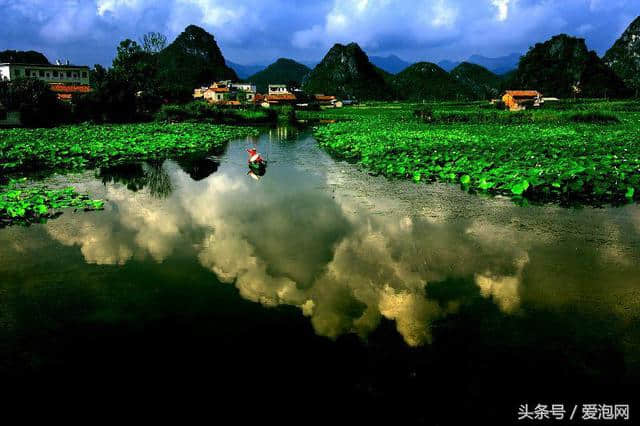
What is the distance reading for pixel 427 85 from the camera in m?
116

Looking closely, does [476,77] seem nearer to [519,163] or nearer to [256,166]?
[519,163]

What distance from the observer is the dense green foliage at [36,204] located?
29.2 feet

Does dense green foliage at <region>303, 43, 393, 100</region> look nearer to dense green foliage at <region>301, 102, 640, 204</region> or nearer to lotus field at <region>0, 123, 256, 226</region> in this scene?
lotus field at <region>0, 123, 256, 226</region>

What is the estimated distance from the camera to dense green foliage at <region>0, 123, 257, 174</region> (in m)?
16.6

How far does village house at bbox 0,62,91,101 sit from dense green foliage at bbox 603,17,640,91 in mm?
109615

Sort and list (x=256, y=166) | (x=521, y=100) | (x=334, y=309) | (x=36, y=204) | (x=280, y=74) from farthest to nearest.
Answer: (x=280, y=74), (x=521, y=100), (x=256, y=166), (x=36, y=204), (x=334, y=309)

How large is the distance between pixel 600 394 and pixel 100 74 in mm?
42104

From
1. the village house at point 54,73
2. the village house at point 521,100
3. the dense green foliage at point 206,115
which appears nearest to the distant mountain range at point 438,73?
the village house at point 54,73

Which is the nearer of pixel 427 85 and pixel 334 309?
pixel 334 309

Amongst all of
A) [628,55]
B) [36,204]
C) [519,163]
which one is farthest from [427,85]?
[36,204]

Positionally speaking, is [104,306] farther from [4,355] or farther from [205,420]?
[205,420]

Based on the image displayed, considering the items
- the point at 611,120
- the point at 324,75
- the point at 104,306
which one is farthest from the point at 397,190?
the point at 324,75

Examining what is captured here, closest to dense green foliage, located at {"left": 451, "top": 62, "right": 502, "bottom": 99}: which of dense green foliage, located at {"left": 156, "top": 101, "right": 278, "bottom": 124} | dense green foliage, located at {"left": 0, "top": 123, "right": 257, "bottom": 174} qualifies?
dense green foliage, located at {"left": 156, "top": 101, "right": 278, "bottom": 124}

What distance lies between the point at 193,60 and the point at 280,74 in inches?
1797
